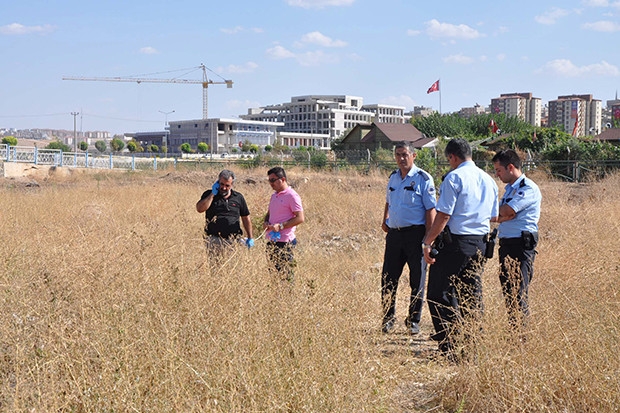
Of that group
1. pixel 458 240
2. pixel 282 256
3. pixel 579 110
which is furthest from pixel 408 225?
pixel 579 110

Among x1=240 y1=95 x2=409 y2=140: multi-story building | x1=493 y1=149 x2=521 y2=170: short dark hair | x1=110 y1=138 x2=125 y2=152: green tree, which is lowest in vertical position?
x1=493 y1=149 x2=521 y2=170: short dark hair

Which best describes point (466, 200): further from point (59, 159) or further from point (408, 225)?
point (59, 159)

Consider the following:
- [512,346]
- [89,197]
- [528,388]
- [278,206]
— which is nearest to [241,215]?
[278,206]

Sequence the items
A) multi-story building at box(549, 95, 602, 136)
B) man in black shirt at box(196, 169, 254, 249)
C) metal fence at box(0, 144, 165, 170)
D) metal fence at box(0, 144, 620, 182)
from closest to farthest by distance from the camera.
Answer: man in black shirt at box(196, 169, 254, 249), metal fence at box(0, 144, 620, 182), metal fence at box(0, 144, 165, 170), multi-story building at box(549, 95, 602, 136)

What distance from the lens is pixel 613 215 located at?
1170 cm

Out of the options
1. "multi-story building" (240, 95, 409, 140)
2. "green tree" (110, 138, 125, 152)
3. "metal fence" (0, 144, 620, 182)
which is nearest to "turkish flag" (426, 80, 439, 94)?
"metal fence" (0, 144, 620, 182)

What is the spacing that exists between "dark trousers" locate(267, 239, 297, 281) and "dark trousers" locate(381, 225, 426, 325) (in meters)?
0.89

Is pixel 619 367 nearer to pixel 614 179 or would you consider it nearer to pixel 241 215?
pixel 241 215

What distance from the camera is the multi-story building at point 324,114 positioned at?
578ft

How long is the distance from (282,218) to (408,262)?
57.4 inches

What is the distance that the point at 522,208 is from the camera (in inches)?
220

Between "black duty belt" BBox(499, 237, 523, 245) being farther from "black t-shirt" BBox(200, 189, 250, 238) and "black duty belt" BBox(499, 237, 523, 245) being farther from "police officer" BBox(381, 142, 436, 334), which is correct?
"black t-shirt" BBox(200, 189, 250, 238)

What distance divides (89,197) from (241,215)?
37.9ft

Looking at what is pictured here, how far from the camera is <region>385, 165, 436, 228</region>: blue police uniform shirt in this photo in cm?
607
